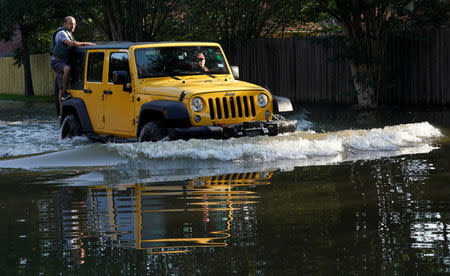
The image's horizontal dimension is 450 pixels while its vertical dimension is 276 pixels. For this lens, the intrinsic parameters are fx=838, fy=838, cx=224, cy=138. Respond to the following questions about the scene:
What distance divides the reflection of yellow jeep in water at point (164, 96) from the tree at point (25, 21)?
13.4m

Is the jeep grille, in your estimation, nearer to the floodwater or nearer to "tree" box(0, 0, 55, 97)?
the floodwater

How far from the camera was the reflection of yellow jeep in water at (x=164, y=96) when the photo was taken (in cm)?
1184

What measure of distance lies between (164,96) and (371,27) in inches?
389

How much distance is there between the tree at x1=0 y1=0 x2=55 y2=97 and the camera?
2747 cm

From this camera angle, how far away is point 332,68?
23.6 metres

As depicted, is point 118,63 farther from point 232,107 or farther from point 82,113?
point 232,107

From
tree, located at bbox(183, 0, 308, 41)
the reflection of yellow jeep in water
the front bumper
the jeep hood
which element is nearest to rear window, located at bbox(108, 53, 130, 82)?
the reflection of yellow jeep in water

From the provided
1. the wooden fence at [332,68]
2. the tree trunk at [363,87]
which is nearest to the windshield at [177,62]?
the tree trunk at [363,87]

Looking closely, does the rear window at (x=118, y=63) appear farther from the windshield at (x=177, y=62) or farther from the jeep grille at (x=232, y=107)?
the jeep grille at (x=232, y=107)

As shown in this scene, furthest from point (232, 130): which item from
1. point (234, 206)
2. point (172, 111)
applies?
point (234, 206)

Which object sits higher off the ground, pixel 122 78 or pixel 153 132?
pixel 122 78

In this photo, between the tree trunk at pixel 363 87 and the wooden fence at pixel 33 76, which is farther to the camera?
the wooden fence at pixel 33 76

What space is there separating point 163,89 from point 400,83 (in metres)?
10.7

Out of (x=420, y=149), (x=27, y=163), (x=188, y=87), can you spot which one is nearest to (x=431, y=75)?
(x=420, y=149)
